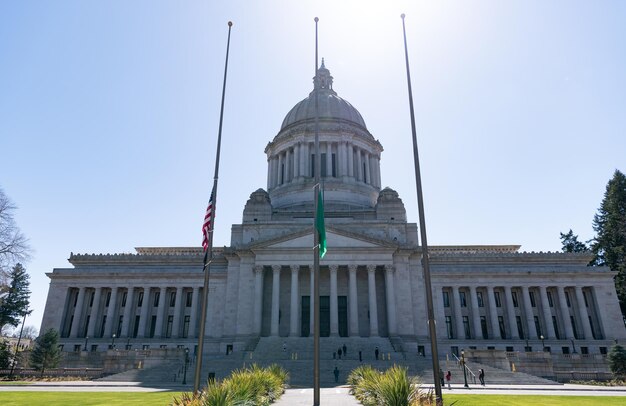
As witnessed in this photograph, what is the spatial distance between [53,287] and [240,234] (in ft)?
89.9

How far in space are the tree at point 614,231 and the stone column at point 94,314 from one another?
76.2 metres

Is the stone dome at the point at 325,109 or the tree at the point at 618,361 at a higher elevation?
the stone dome at the point at 325,109

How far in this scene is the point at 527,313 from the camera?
53750 mm

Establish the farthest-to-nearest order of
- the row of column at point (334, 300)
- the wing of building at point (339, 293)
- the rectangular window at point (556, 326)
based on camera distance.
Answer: the rectangular window at point (556, 326) → the wing of building at point (339, 293) → the row of column at point (334, 300)

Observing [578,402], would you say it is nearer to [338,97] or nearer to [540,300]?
[540,300]

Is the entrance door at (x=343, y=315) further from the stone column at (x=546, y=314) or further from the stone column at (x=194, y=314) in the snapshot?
the stone column at (x=546, y=314)

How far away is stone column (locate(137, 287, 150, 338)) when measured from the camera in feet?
179

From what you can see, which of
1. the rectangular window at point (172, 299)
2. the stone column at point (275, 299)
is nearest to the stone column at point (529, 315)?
the stone column at point (275, 299)

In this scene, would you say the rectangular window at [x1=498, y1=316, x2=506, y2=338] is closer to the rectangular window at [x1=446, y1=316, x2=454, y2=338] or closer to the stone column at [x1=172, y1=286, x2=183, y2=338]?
the rectangular window at [x1=446, y1=316, x2=454, y2=338]

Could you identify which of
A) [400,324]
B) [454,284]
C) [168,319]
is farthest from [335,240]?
[168,319]

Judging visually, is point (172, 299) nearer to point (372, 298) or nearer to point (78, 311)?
point (78, 311)

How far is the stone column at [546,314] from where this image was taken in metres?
52.3

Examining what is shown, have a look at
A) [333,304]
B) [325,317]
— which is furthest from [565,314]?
[325,317]

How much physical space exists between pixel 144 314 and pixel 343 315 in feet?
89.1
